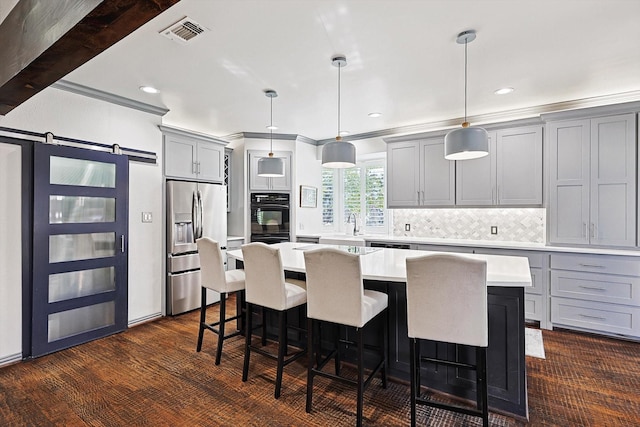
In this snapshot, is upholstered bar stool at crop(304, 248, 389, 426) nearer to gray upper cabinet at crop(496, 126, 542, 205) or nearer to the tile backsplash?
gray upper cabinet at crop(496, 126, 542, 205)

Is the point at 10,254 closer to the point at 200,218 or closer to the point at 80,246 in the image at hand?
the point at 80,246

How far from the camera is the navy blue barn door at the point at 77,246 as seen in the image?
304 centimetres

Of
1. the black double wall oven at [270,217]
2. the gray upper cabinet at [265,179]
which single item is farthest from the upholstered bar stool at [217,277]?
the gray upper cabinet at [265,179]

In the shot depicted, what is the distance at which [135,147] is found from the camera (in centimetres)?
386

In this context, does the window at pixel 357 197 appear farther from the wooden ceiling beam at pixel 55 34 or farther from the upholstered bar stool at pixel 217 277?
the wooden ceiling beam at pixel 55 34

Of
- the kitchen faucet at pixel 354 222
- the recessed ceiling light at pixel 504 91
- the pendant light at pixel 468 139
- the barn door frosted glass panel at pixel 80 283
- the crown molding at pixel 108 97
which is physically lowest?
the barn door frosted glass panel at pixel 80 283

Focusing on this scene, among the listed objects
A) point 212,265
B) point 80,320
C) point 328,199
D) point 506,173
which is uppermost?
point 506,173

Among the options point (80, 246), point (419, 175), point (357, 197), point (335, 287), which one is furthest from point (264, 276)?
point (357, 197)

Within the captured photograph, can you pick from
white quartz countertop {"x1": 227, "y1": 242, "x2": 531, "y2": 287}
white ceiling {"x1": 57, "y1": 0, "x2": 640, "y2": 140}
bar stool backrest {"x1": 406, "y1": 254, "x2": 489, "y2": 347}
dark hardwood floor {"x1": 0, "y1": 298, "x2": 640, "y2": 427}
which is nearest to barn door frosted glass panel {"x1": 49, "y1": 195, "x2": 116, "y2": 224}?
white ceiling {"x1": 57, "y1": 0, "x2": 640, "y2": 140}

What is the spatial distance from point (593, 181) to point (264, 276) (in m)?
3.66

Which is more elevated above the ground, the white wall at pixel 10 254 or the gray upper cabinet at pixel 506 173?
the gray upper cabinet at pixel 506 173

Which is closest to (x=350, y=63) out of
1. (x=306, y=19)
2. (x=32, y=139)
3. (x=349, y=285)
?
(x=306, y=19)

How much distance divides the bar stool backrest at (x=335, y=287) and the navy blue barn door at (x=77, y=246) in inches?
100

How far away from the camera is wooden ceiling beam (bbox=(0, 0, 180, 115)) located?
1.31m
